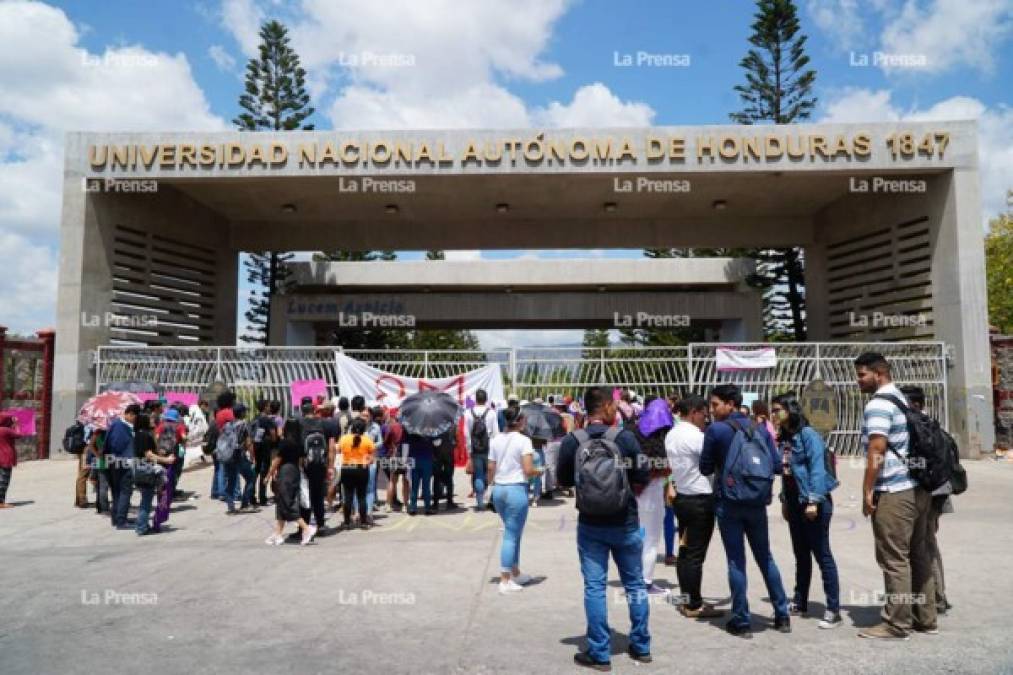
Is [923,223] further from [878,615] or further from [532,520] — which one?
[878,615]

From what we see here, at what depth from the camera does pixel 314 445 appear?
27.2 ft

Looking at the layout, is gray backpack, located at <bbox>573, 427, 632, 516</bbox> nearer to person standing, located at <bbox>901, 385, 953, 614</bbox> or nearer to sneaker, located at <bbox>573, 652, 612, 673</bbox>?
sneaker, located at <bbox>573, 652, 612, 673</bbox>

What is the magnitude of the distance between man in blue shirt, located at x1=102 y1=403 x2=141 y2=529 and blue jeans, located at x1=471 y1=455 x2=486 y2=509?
4591 millimetres

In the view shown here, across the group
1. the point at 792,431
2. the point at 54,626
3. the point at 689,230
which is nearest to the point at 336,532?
the point at 54,626

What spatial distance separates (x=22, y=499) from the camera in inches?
442

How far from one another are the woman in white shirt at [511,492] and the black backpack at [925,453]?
115 inches

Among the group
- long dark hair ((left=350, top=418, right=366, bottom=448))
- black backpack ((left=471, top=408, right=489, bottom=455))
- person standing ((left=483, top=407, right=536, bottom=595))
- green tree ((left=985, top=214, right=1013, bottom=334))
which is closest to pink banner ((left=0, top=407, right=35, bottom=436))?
long dark hair ((left=350, top=418, right=366, bottom=448))

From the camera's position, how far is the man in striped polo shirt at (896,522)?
4699 millimetres

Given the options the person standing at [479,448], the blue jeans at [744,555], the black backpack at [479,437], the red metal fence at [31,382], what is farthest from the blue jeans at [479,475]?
the red metal fence at [31,382]

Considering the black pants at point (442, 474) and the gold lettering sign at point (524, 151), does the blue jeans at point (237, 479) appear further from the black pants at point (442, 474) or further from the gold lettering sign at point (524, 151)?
the gold lettering sign at point (524, 151)

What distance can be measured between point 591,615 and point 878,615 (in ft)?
8.23

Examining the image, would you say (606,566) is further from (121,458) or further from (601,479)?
(121,458)

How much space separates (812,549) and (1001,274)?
35.4 metres

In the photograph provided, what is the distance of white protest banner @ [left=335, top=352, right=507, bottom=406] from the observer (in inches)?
559
